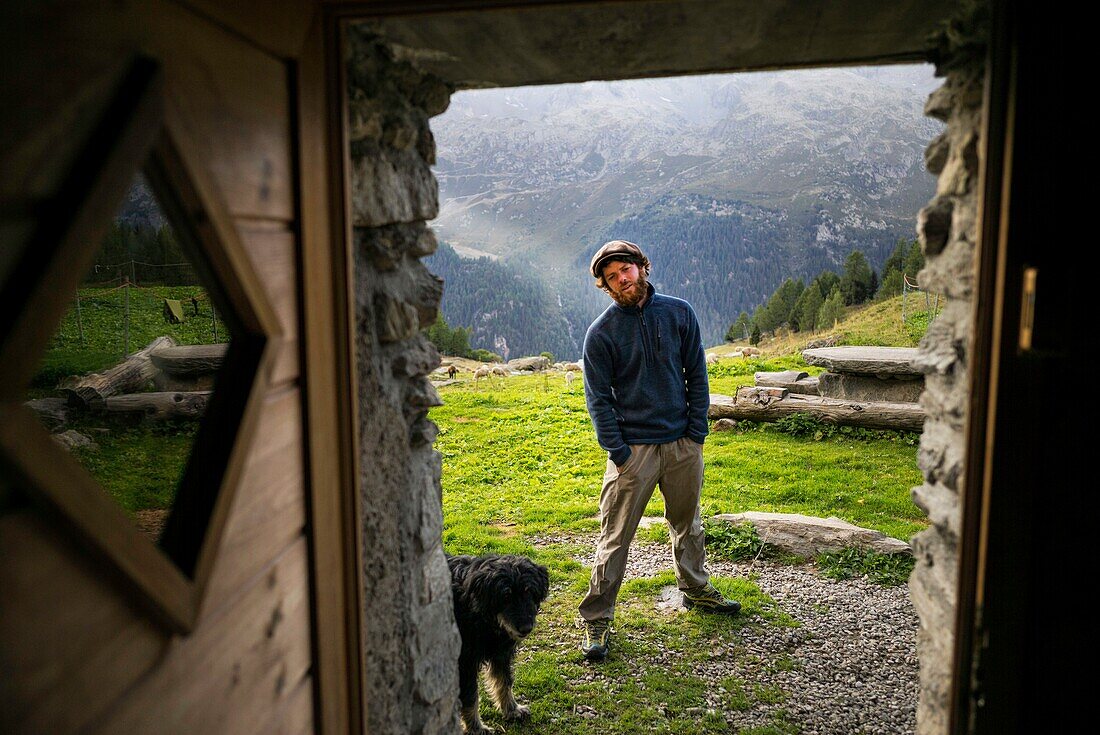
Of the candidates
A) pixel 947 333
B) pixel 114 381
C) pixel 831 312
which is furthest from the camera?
pixel 831 312

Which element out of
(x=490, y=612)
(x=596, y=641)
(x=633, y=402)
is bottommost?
(x=596, y=641)

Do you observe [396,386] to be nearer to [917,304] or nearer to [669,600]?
[669,600]

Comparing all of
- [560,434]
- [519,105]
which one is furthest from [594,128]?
[560,434]

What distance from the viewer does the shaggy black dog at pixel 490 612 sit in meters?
3.71

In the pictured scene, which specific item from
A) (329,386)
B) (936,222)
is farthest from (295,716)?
(936,222)

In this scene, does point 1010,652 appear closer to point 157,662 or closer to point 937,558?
point 937,558

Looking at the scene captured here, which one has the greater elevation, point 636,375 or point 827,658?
point 636,375

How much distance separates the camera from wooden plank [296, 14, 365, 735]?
6.15 feet

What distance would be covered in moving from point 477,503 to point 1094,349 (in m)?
6.81

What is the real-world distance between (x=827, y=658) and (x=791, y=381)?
7.12m

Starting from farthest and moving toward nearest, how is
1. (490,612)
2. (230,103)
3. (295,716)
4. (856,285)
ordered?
(856,285) → (490,612) → (295,716) → (230,103)

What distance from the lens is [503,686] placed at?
12.9 feet

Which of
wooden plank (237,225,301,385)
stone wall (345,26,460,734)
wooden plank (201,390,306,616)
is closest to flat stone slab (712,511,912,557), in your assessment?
stone wall (345,26,460,734)

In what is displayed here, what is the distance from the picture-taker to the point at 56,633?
1.06 meters
